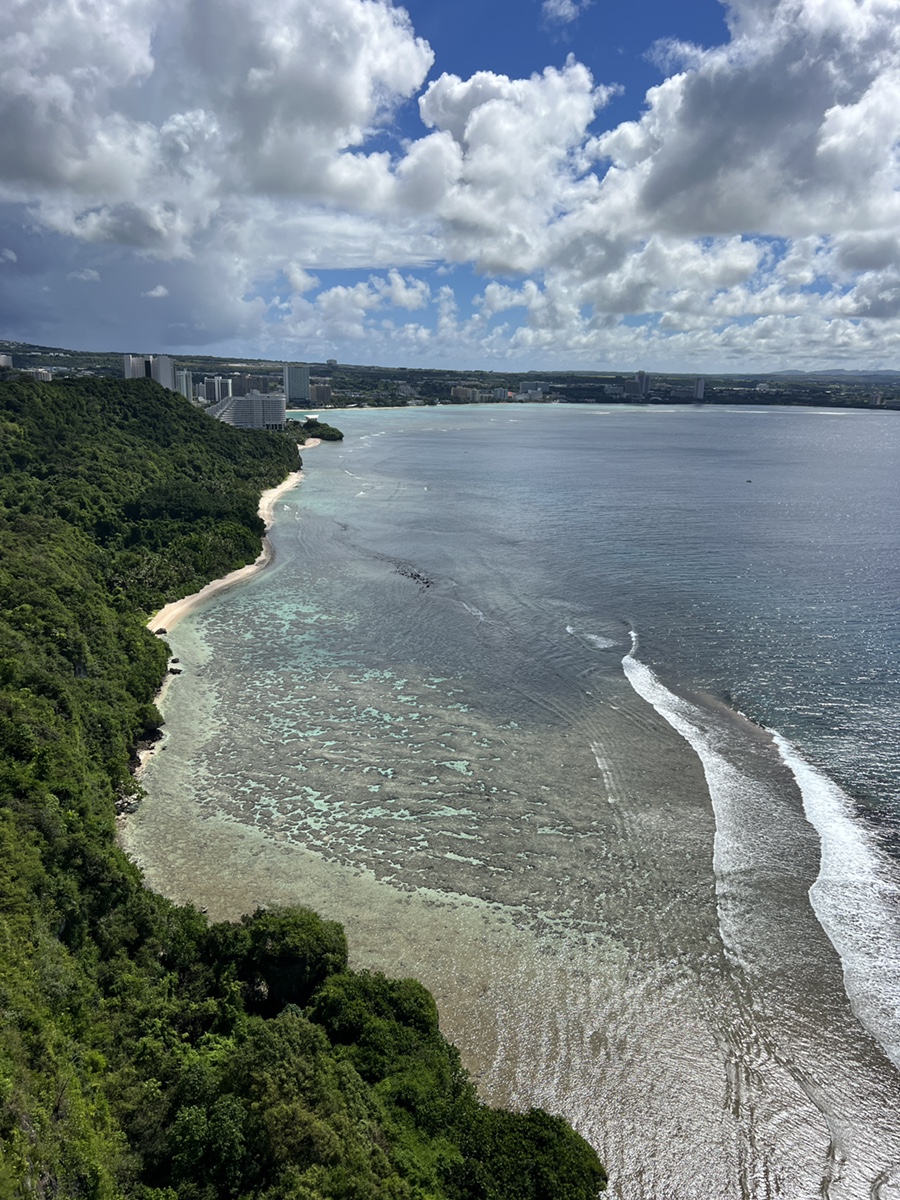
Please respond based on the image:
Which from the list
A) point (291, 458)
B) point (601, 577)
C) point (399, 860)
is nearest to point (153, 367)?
point (291, 458)

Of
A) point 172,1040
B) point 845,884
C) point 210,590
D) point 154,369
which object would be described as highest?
point 154,369

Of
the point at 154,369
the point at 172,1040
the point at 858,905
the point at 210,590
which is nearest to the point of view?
the point at 172,1040

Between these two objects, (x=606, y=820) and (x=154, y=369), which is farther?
(x=154, y=369)

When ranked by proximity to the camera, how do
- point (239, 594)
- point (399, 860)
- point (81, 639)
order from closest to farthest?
point (399, 860)
point (81, 639)
point (239, 594)

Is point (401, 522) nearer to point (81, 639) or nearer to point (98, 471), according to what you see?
point (98, 471)

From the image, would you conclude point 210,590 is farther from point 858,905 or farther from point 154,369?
point 154,369

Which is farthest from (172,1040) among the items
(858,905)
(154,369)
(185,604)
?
(154,369)

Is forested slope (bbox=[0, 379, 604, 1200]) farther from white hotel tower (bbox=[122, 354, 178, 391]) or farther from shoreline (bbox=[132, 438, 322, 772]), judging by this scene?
white hotel tower (bbox=[122, 354, 178, 391])
